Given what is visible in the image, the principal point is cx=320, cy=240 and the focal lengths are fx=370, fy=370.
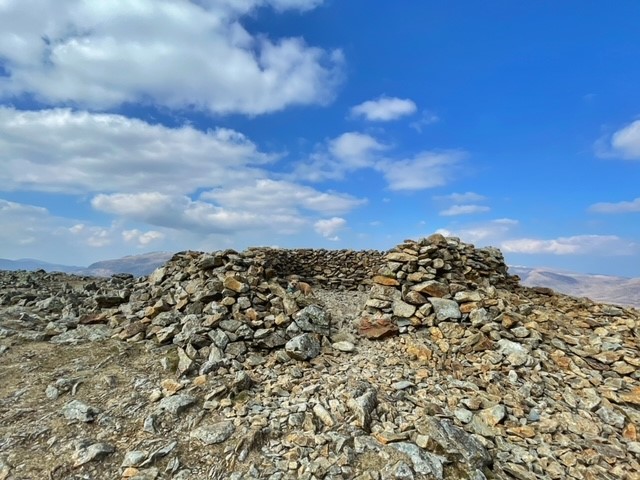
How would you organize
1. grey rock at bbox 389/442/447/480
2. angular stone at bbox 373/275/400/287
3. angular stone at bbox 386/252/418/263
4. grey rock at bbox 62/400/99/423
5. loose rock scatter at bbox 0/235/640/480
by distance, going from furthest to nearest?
1. angular stone at bbox 386/252/418/263
2. angular stone at bbox 373/275/400/287
3. grey rock at bbox 62/400/99/423
4. loose rock scatter at bbox 0/235/640/480
5. grey rock at bbox 389/442/447/480

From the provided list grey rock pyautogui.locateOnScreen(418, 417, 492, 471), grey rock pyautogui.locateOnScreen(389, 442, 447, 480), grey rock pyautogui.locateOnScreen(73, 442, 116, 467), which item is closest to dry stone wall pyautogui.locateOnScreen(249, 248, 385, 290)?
grey rock pyautogui.locateOnScreen(418, 417, 492, 471)

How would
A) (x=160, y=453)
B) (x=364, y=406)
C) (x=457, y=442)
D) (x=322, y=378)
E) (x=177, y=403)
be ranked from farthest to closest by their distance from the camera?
(x=322, y=378) < (x=177, y=403) < (x=364, y=406) < (x=457, y=442) < (x=160, y=453)

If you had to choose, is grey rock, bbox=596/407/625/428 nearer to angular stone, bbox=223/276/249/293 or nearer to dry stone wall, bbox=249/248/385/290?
angular stone, bbox=223/276/249/293

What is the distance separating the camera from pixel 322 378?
8156mm

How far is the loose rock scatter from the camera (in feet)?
20.1

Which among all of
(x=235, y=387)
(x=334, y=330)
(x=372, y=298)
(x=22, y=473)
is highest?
(x=372, y=298)

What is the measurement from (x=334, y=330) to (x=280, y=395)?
3249 mm

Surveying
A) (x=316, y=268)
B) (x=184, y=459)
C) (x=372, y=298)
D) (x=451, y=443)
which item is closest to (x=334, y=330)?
(x=372, y=298)

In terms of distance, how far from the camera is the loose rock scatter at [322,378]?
6113mm

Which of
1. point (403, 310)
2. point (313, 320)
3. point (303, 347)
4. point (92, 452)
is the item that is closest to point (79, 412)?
point (92, 452)

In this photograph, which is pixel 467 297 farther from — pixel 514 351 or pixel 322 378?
pixel 322 378

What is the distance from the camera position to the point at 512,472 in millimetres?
6062

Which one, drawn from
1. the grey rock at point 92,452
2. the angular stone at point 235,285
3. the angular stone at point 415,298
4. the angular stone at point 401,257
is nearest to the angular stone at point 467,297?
the angular stone at point 415,298

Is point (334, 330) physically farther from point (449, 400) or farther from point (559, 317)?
point (559, 317)
